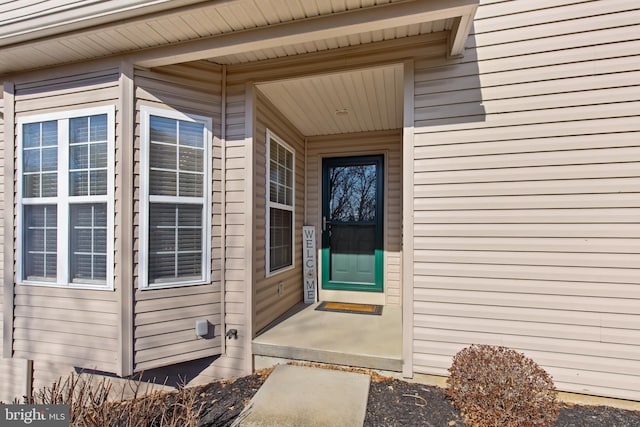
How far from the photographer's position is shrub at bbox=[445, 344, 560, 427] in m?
1.78

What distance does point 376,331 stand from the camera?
10.4 feet

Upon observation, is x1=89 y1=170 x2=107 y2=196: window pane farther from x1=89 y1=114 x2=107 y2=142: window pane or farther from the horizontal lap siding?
the horizontal lap siding

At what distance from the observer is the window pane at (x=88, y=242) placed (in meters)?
2.64

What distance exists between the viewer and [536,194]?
2.31 meters

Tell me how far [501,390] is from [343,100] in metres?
3.03

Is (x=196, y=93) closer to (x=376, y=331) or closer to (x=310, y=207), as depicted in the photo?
(x=310, y=207)

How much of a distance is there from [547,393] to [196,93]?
3735 mm

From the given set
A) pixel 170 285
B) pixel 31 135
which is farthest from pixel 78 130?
pixel 170 285

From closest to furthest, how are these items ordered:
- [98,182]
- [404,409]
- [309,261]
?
[404,409], [98,182], [309,261]

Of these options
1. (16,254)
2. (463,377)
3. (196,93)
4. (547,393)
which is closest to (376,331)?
(463,377)

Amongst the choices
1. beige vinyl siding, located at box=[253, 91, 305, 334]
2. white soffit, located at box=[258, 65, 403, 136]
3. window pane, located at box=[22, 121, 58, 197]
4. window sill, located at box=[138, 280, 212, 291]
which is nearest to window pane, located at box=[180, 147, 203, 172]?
beige vinyl siding, located at box=[253, 91, 305, 334]

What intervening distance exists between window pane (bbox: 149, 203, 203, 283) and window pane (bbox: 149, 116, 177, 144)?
63cm

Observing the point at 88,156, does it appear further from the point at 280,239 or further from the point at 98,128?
the point at 280,239

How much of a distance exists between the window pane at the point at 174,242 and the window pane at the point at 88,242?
44 centimetres
